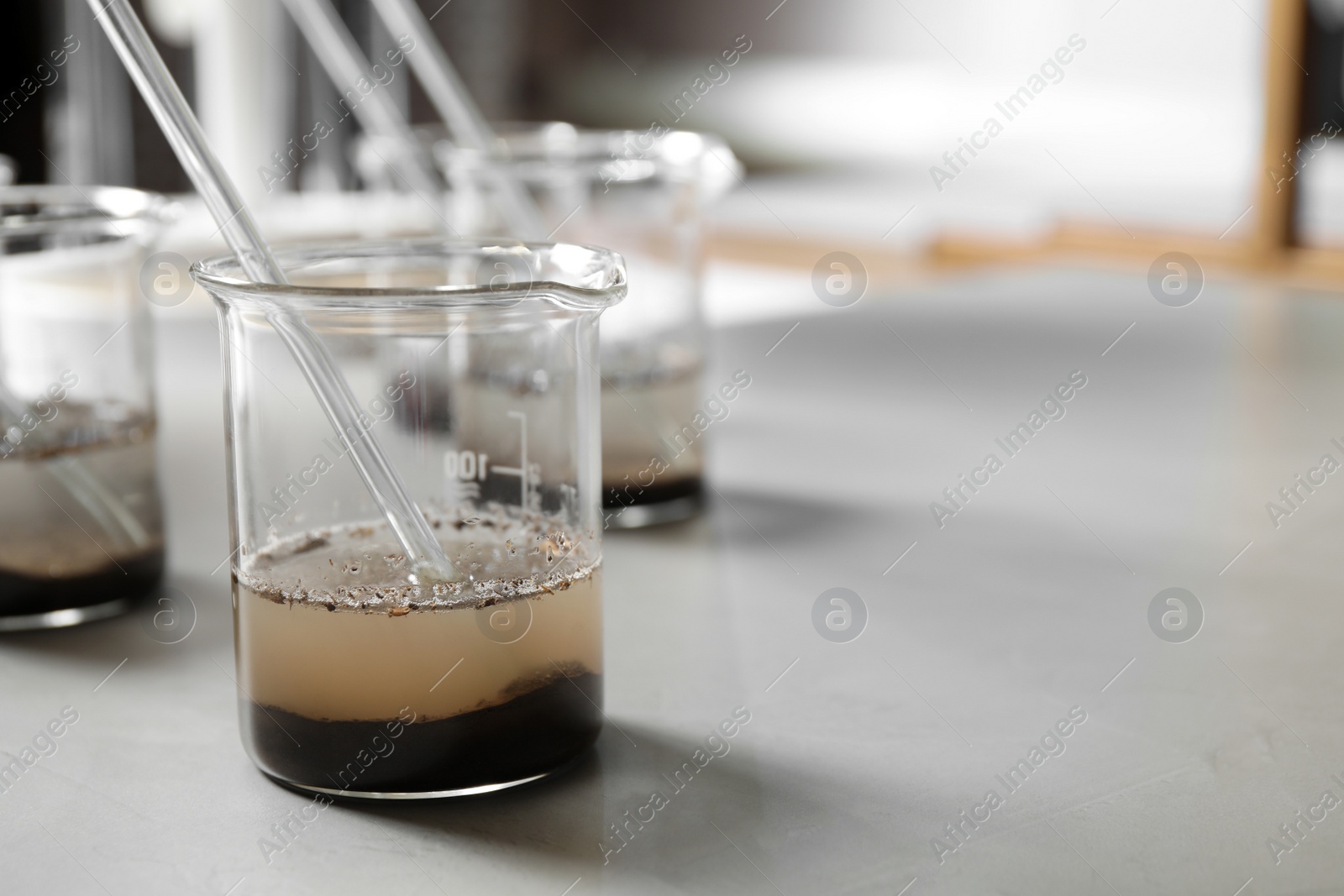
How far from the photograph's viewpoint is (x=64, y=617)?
92 centimetres

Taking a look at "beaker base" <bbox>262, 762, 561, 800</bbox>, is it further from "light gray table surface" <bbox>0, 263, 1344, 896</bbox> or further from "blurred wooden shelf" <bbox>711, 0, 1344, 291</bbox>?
"blurred wooden shelf" <bbox>711, 0, 1344, 291</bbox>

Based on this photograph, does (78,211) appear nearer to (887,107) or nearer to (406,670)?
(406,670)

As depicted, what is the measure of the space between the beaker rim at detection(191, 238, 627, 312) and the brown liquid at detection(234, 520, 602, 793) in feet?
0.45

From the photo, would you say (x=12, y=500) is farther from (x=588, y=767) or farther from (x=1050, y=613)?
(x=1050, y=613)

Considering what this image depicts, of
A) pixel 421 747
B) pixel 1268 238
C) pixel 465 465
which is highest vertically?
pixel 465 465

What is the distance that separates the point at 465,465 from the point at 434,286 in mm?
97

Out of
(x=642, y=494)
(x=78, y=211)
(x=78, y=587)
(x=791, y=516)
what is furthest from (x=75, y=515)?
(x=791, y=516)

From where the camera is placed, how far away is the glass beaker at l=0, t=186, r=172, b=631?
902 millimetres

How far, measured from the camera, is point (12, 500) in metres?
0.90

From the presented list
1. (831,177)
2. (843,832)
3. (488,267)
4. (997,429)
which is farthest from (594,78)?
(843,832)

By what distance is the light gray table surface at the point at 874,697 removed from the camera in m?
0.64

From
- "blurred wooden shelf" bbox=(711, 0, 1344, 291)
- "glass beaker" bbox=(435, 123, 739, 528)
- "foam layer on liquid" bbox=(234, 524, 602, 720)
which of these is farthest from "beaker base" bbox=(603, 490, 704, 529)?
"blurred wooden shelf" bbox=(711, 0, 1344, 291)

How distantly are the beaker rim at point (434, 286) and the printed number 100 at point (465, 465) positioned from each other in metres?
0.09

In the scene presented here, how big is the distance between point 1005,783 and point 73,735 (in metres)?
0.49
